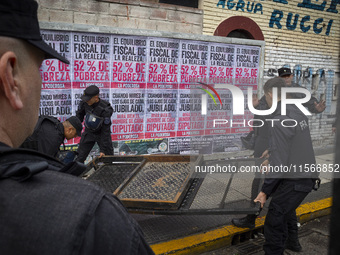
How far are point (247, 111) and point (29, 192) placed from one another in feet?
25.5

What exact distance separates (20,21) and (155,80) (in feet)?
19.5

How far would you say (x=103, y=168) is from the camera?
423 cm

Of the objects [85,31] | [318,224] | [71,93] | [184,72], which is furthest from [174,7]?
[318,224]

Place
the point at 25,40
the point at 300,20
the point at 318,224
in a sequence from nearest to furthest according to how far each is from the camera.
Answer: the point at 25,40
the point at 318,224
the point at 300,20

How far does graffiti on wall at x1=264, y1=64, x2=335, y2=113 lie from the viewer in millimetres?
8852

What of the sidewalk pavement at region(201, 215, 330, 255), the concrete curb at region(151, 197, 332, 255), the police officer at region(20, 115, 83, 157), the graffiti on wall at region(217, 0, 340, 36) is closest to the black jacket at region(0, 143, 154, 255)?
the police officer at region(20, 115, 83, 157)

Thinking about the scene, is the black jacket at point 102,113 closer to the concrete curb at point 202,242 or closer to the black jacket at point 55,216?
the concrete curb at point 202,242

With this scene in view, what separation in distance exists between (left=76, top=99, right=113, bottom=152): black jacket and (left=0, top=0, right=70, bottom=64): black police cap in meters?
4.50

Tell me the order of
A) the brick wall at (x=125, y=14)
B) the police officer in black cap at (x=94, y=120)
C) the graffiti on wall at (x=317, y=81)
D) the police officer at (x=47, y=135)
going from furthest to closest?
the graffiti on wall at (x=317, y=81), the brick wall at (x=125, y=14), the police officer in black cap at (x=94, y=120), the police officer at (x=47, y=135)

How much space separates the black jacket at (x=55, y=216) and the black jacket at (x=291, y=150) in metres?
2.80

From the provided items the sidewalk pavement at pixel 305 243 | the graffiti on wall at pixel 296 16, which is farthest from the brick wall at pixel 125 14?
the sidewalk pavement at pixel 305 243

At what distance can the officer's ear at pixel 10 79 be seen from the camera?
0.84 m

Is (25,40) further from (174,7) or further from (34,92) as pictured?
(174,7)

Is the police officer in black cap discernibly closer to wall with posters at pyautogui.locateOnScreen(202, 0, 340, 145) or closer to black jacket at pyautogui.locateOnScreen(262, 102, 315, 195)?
black jacket at pyautogui.locateOnScreen(262, 102, 315, 195)
